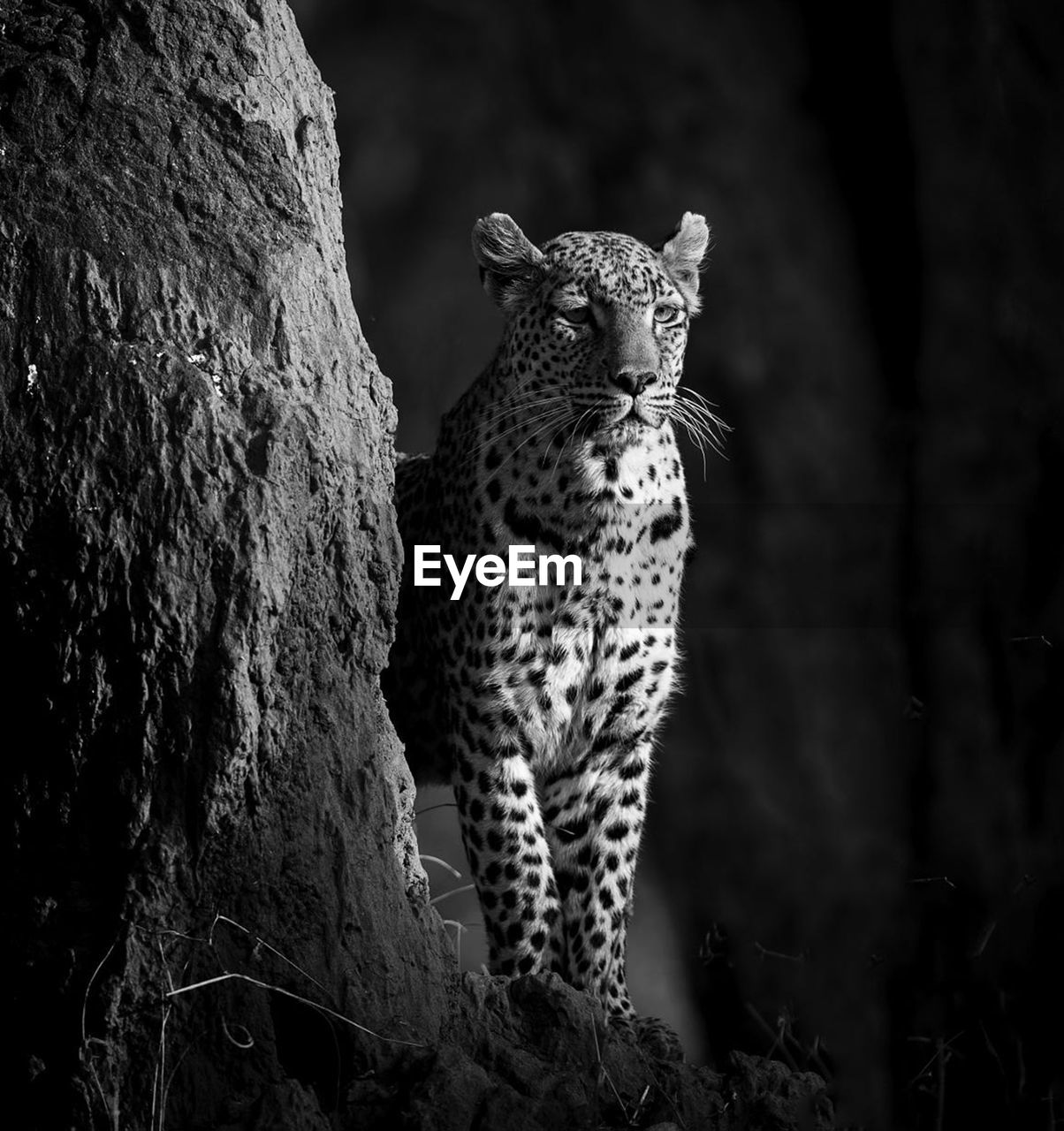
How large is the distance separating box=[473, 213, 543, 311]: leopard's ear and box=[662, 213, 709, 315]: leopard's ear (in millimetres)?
550

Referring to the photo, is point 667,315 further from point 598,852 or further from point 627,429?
point 598,852

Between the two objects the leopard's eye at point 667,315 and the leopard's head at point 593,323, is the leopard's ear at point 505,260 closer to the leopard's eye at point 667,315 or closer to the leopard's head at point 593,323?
the leopard's head at point 593,323

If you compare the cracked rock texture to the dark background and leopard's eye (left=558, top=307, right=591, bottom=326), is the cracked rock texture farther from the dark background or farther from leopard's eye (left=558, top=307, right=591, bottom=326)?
the dark background

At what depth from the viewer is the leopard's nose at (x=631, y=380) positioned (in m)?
6.44

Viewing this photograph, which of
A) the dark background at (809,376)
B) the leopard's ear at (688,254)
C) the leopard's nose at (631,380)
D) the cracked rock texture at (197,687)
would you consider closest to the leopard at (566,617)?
the leopard's nose at (631,380)

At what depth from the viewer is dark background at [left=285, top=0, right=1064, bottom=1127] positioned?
289 inches

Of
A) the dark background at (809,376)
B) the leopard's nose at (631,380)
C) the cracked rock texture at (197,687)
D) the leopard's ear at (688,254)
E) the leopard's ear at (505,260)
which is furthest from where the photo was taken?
the dark background at (809,376)

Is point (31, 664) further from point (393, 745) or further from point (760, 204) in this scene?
point (760, 204)

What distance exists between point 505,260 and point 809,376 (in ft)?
13.3

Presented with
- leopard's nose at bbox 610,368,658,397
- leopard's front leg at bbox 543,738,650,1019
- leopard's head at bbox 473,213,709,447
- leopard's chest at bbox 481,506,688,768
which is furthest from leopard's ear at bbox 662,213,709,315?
leopard's front leg at bbox 543,738,650,1019

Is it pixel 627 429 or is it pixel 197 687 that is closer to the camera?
pixel 197 687

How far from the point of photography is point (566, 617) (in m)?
6.40

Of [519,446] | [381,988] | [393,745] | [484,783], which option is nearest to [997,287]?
[519,446]

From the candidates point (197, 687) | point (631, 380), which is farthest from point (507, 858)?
point (197, 687)
